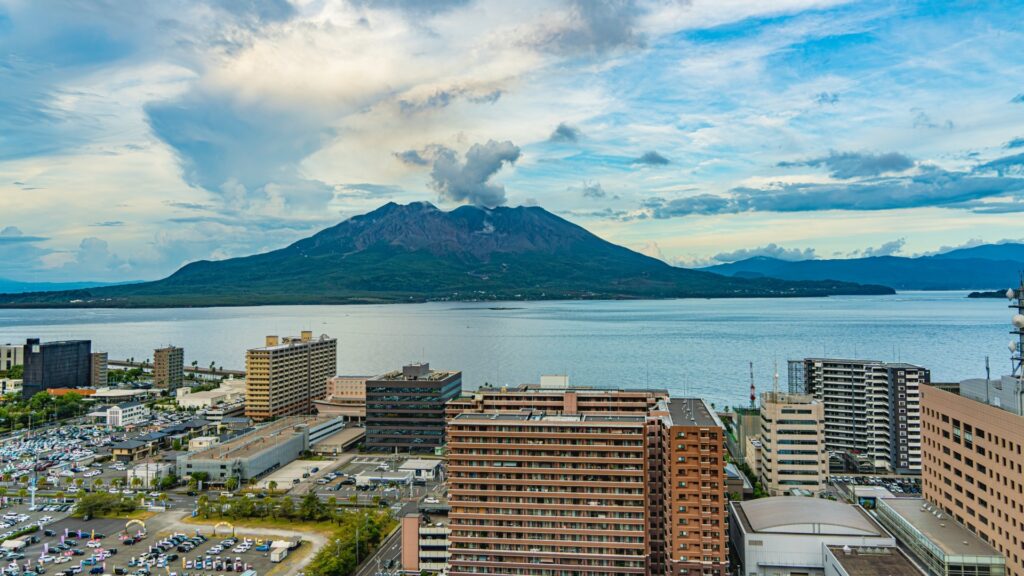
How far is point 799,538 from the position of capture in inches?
1136

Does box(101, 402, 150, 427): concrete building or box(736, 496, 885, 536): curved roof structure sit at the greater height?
box(736, 496, 885, 536): curved roof structure

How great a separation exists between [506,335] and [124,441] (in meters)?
94.7

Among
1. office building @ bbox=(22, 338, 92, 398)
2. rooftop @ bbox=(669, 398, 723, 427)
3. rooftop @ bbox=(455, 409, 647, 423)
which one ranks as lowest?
office building @ bbox=(22, 338, 92, 398)

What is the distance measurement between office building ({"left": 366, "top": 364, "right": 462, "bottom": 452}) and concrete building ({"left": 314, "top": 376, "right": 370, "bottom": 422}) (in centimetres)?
1213

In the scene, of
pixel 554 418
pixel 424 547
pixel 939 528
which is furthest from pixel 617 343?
pixel 939 528

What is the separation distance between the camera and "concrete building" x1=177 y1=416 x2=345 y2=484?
45.8 metres

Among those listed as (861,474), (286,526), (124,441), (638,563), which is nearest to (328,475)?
(286,526)

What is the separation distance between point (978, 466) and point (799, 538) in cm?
743

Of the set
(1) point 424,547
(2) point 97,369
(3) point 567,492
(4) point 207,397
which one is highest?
(2) point 97,369

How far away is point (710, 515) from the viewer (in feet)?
90.7

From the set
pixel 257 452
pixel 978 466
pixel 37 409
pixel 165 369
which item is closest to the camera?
pixel 978 466

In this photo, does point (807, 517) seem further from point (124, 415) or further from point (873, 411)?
point (124, 415)

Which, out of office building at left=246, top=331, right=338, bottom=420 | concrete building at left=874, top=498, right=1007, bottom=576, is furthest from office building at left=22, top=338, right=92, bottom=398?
concrete building at left=874, top=498, right=1007, bottom=576

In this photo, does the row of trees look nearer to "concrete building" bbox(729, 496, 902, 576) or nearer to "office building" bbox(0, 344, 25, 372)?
"office building" bbox(0, 344, 25, 372)
